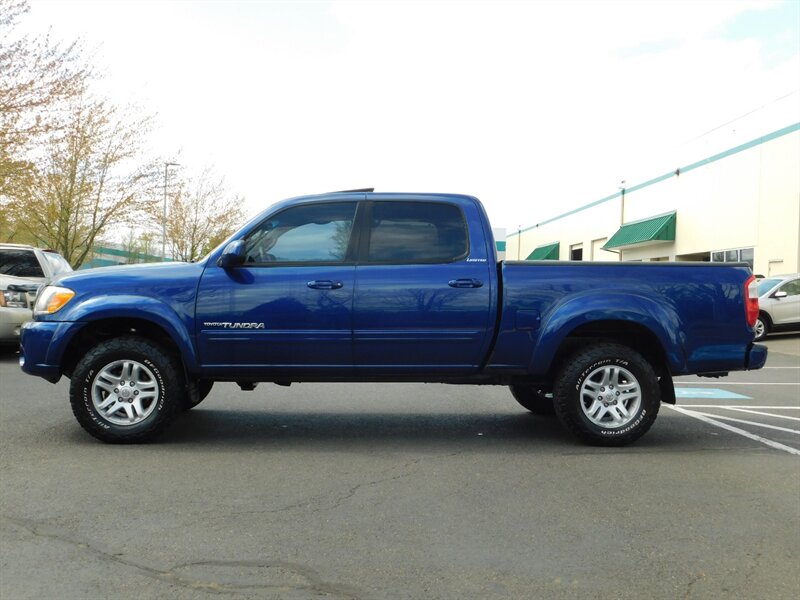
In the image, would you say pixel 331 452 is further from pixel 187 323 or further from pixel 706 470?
pixel 706 470

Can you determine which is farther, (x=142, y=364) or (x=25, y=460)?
(x=142, y=364)

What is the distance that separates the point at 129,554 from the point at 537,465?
10.2ft

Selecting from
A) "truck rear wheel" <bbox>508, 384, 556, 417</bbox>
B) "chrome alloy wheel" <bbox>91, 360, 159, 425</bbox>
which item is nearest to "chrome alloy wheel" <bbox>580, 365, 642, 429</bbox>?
"truck rear wheel" <bbox>508, 384, 556, 417</bbox>

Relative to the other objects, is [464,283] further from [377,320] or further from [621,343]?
[621,343]

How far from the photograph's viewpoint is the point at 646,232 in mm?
33719

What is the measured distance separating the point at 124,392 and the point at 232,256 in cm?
144

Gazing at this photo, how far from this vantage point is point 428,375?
6480 mm

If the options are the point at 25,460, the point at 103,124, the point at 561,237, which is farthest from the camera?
the point at 561,237

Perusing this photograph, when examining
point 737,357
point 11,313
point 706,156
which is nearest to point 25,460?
point 737,357

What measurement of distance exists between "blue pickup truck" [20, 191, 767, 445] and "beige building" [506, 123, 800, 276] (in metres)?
18.6

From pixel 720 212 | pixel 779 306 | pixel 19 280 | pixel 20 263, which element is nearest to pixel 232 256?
pixel 19 280

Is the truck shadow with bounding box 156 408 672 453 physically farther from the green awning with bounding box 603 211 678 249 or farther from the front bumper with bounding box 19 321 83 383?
the green awning with bounding box 603 211 678 249

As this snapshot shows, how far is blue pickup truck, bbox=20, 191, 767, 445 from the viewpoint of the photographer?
633 centimetres

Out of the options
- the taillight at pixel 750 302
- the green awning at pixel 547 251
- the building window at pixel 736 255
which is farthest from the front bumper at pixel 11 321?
the green awning at pixel 547 251
